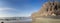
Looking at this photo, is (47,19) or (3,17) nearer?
(47,19)

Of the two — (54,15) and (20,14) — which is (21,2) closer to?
(20,14)

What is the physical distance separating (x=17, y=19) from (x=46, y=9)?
2.25 feet

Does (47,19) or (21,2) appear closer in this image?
(47,19)

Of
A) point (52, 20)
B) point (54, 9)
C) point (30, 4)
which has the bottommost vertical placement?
point (52, 20)

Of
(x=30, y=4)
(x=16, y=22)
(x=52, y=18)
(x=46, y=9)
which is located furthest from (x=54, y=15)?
(x=16, y=22)

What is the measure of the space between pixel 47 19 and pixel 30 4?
71cm

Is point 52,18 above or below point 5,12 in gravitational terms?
below

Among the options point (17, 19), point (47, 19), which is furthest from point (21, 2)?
point (47, 19)

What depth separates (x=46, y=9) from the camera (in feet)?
4.63

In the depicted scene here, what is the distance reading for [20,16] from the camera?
6.40 feet

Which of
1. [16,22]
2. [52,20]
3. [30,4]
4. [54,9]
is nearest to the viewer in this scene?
[52,20]

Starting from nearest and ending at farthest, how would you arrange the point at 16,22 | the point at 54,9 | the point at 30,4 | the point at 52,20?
the point at 52,20, the point at 54,9, the point at 30,4, the point at 16,22

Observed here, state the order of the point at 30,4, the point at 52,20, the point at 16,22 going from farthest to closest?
1. the point at 16,22
2. the point at 30,4
3. the point at 52,20

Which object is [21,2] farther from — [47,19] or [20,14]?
[47,19]
